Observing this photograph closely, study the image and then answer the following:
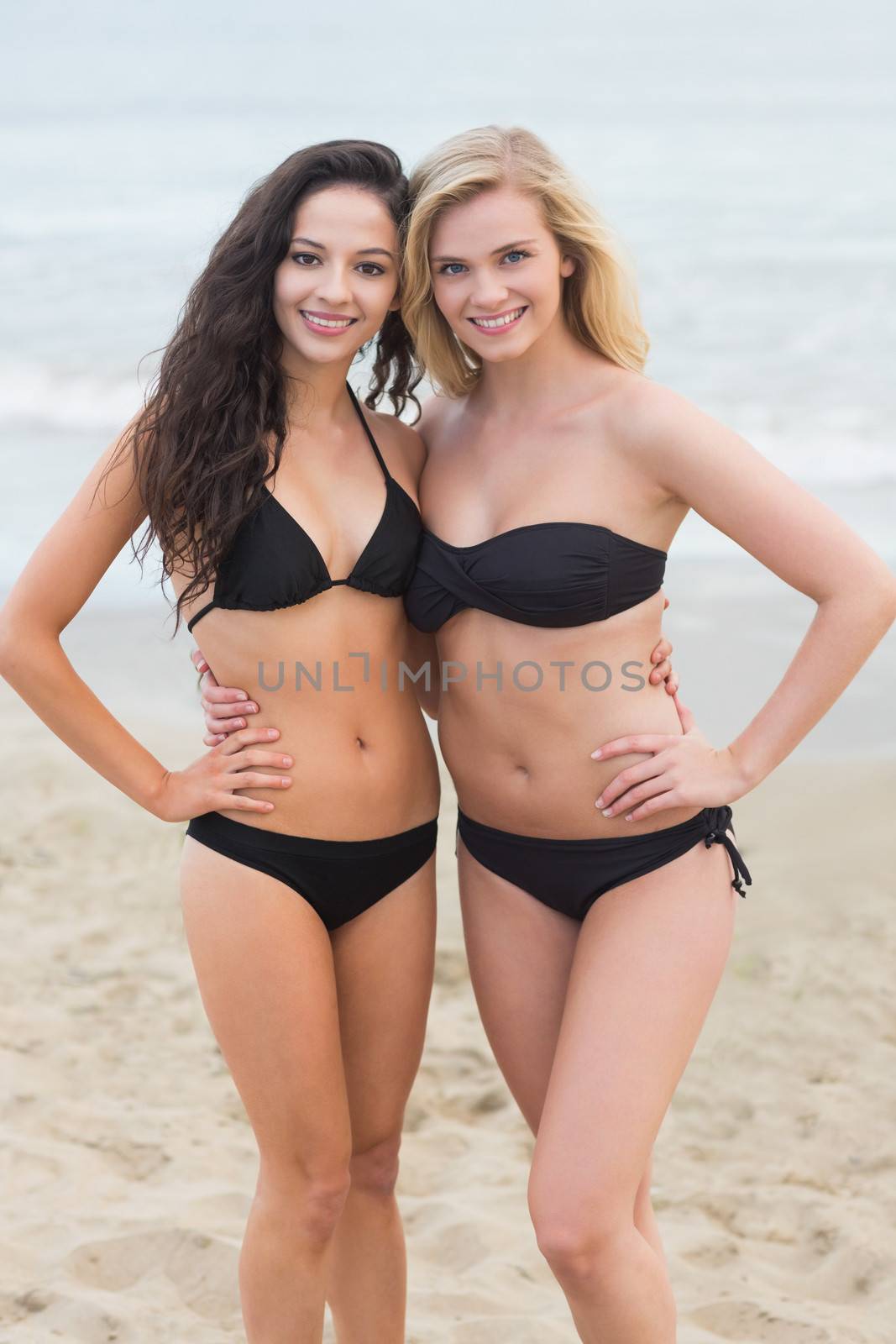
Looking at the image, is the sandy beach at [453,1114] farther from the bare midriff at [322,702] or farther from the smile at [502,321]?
the smile at [502,321]

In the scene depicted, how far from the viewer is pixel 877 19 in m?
27.9

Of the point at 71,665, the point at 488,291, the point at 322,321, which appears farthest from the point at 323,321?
the point at 71,665

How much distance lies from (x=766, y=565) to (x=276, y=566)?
922 millimetres

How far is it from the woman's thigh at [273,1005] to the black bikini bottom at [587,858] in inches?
16.3

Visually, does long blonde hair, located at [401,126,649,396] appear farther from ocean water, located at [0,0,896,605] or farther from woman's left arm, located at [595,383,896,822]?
ocean water, located at [0,0,896,605]

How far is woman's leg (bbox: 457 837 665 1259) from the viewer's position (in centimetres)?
261

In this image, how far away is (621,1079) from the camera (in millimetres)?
2348

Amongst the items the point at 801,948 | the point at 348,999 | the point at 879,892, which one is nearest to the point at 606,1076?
the point at 348,999

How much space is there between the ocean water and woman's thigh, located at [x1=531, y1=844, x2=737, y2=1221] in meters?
1.69

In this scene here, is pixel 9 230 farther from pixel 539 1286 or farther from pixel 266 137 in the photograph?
pixel 539 1286

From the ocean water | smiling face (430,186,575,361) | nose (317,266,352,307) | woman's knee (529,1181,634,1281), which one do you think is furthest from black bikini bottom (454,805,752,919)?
the ocean water

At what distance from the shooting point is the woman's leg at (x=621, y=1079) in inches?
89.9

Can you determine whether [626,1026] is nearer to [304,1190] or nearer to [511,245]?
[304,1190]

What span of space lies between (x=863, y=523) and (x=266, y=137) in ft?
56.0
